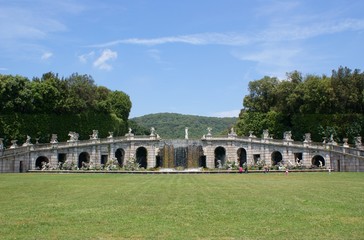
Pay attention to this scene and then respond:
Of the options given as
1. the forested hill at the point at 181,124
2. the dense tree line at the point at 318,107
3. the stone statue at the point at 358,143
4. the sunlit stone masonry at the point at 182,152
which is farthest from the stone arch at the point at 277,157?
the forested hill at the point at 181,124

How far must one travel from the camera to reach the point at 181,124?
6531 inches

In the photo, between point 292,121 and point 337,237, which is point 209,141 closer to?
point 292,121

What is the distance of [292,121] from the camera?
85.6 m

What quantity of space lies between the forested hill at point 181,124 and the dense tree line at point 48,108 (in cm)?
6245

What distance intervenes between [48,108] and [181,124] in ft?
285

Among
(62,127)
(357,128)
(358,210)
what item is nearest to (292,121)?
(357,128)

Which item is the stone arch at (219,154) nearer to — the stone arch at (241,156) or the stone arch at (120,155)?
the stone arch at (241,156)

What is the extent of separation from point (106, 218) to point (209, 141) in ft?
219

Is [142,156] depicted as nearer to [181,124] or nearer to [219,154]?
[219,154]

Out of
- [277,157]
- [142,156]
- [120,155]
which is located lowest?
[277,157]

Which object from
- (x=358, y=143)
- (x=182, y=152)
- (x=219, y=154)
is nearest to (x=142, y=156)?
(x=182, y=152)

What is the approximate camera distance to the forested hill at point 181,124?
514ft

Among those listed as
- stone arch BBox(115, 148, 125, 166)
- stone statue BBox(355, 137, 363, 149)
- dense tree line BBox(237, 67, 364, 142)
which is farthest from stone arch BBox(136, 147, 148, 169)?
stone statue BBox(355, 137, 363, 149)

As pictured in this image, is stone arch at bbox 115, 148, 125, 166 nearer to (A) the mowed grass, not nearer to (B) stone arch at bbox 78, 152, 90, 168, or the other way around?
(B) stone arch at bbox 78, 152, 90, 168
